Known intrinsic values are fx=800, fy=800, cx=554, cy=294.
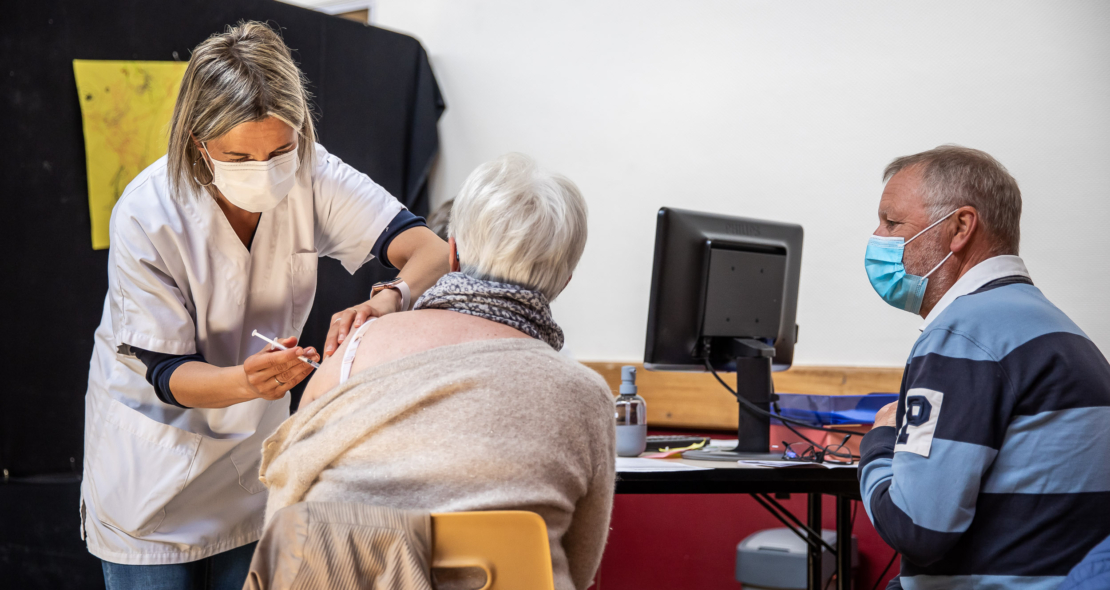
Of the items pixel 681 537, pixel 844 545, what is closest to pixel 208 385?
pixel 844 545

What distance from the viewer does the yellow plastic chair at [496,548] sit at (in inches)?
34.2

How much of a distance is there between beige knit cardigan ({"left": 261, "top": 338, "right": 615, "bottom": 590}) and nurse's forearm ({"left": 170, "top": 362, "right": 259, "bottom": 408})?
0.76ft

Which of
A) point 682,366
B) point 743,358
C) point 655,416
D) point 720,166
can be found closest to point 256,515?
point 682,366

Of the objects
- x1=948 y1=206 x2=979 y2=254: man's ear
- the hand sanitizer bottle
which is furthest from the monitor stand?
x1=948 y1=206 x2=979 y2=254: man's ear

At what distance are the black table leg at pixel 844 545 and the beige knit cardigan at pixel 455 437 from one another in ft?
3.49

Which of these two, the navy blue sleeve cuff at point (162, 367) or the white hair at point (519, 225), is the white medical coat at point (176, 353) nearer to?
the navy blue sleeve cuff at point (162, 367)

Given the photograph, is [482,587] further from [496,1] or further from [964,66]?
[496,1]

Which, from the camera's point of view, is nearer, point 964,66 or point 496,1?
point 964,66

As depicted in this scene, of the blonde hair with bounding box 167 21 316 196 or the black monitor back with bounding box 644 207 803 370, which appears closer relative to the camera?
the blonde hair with bounding box 167 21 316 196

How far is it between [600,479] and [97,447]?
A: 0.91 meters

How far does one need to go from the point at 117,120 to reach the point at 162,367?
1496 millimetres

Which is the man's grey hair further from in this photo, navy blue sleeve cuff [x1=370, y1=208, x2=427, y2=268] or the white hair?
navy blue sleeve cuff [x1=370, y1=208, x2=427, y2=268]

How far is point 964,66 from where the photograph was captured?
2.49m

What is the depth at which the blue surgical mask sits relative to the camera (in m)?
1.40
